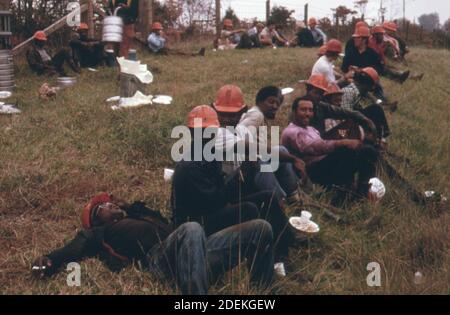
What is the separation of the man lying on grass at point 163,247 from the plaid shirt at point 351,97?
362 cm

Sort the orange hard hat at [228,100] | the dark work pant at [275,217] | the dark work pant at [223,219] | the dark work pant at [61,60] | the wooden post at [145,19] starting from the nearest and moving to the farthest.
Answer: the dark work pant at [223,219], the dark work pant at [275,217], the orange hard hat at [228,100], the dark work pant at [61,60], the wooden post at [145,19]

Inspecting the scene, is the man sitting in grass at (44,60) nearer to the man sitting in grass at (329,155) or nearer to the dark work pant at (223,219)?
the man sitting in grass at (329,155)

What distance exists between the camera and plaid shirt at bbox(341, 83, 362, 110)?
23.3ft

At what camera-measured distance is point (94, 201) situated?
4145 millimetres

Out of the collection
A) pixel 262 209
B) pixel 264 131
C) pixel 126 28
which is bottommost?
pixel 262 209

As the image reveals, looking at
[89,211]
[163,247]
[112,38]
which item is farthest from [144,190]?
[112,38]

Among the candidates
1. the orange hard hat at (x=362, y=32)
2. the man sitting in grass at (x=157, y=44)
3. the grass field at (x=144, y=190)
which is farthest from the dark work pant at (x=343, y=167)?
the man sitting in grass at (x=157, y=44)

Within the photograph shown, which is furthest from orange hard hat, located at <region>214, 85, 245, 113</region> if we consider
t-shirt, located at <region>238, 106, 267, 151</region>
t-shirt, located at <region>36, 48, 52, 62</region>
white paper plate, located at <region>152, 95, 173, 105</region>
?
t-shirt, located at <region>36, 48, 52, 62</region>

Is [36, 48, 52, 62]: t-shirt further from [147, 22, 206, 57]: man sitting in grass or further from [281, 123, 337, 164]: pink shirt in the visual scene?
[281, 123, 337, 164]: pink shirt

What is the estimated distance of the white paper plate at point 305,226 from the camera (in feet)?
14.8

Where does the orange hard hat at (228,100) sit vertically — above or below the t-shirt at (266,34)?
below

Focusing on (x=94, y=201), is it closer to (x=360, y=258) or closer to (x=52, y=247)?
(x=52, y=247)

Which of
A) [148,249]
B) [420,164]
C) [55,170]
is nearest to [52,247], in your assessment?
[148,249]

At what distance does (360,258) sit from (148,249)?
157 cm
